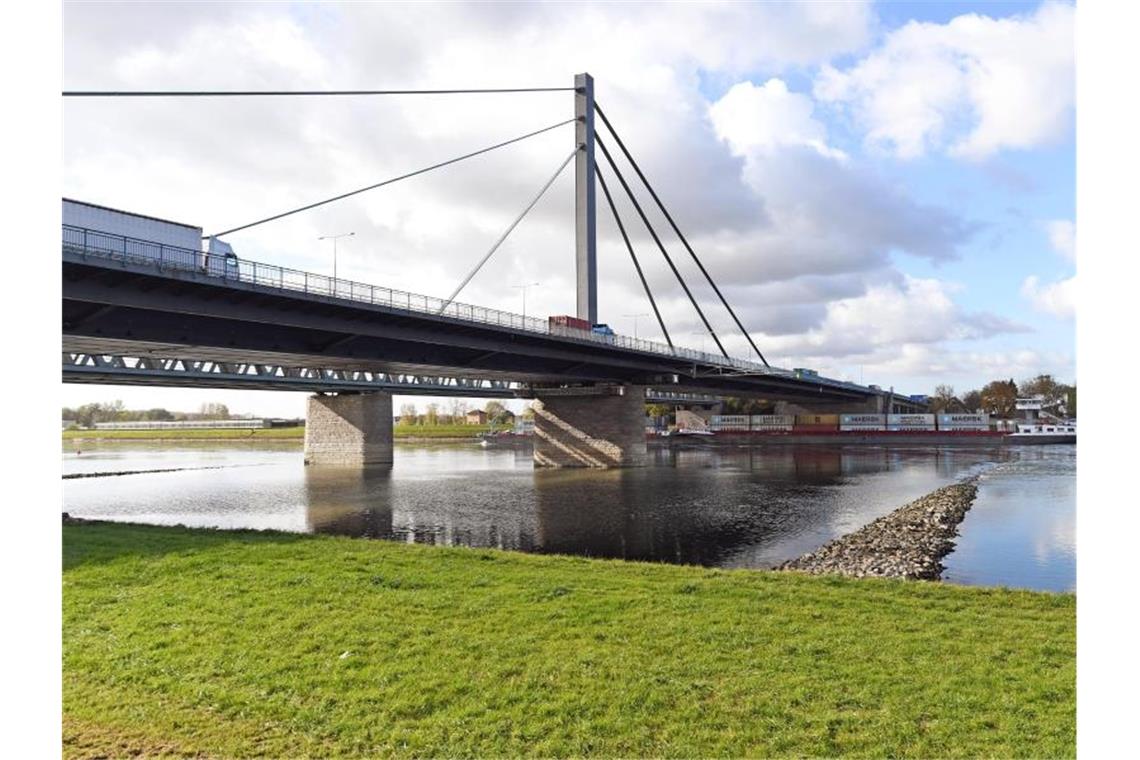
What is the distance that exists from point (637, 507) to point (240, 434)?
451 feet

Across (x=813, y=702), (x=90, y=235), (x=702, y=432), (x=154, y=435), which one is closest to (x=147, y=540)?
(x=90, y=235)

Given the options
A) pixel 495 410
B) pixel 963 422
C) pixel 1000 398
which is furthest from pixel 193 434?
pixel 1000 398

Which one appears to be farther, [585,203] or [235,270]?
[585,203]

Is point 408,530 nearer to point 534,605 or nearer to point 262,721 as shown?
point 534,605

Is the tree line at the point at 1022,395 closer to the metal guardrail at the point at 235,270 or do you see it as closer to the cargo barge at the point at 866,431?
the cargo barge at the point at 866,431

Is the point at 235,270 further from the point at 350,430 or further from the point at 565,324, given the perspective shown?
the point at 350,430

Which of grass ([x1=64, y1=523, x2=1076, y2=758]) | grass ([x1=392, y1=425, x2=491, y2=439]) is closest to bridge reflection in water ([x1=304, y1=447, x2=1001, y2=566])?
grass ([x1=64, y1=523, x2=1076, y2=758])

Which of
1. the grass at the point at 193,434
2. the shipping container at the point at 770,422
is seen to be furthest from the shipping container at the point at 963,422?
the grass at the point at 193,434

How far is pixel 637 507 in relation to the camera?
1303 inches

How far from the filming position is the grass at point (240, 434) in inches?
5723

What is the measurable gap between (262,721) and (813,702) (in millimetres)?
4856

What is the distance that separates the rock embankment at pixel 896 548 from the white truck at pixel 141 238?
2335cm

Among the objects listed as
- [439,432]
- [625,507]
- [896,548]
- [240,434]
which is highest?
[896,548]

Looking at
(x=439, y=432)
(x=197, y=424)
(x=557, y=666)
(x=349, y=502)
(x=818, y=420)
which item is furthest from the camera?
(x=197, y=424)
